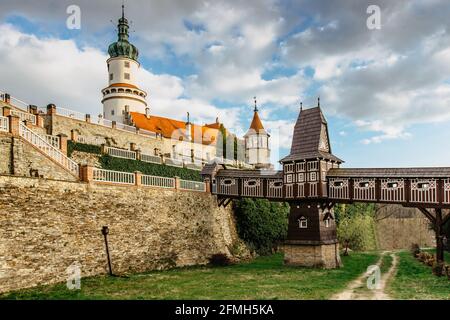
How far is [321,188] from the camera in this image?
2402cm

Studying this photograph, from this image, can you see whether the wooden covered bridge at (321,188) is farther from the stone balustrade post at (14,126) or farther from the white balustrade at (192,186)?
the stone balustrade post at (14,126)

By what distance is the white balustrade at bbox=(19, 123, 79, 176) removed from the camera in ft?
62.7

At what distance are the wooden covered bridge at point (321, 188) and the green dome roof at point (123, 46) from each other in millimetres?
37272

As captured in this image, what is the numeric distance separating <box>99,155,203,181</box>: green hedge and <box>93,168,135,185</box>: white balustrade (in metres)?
6.54

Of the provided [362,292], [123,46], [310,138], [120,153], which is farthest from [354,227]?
[123,46]

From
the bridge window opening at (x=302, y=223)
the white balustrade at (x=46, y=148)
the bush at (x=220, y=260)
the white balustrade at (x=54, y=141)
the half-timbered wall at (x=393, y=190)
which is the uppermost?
the white balustrade at (x=54, y=141)

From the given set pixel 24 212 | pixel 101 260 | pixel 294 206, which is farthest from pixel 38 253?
pixel 294 206

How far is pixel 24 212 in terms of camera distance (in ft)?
52.5

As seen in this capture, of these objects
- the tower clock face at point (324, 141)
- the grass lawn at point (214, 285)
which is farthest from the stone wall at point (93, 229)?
the tower clock face at point (324, 141)

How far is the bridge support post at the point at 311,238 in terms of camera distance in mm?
23922

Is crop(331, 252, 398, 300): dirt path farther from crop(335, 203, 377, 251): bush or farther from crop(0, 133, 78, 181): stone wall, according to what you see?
crop(335, 203, 377, 251): bush
